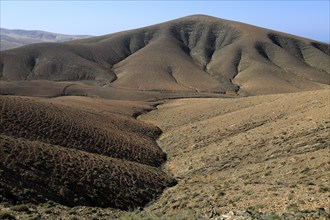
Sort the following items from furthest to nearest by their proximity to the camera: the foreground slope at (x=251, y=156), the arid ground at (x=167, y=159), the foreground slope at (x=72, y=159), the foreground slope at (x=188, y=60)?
the foreground slope at (x=188, y=60) → the foreground slope at (x=72, y=159) → the foreground slope at (x=251, y=156) → the arid ground at (x=167, y=159)

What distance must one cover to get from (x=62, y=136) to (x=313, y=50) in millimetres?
131364

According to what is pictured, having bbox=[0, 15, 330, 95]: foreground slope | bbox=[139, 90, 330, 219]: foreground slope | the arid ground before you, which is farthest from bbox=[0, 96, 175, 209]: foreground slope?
bbox=[0, 15, 330, 95]: foreground slope

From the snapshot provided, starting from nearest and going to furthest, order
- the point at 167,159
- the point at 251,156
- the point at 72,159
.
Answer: the point at 72,159
the point at 251,156
the point at 167,159

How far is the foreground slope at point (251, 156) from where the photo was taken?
18203 mm

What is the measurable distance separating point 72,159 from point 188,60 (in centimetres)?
10936

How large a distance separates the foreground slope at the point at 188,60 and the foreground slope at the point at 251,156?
61345 mm

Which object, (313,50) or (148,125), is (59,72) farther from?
(313,50)

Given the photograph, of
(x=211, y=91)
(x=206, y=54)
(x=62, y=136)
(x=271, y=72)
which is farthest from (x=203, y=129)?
(x=206, y=54)

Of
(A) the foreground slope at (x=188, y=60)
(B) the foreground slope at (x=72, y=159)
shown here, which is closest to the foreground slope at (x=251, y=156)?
(B) the foreground slope at (x=72, y=159)

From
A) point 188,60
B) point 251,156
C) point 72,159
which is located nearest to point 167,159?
point 251,156

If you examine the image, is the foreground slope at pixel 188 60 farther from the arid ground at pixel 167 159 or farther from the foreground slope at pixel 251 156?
the foreground slope at pixel 251 156

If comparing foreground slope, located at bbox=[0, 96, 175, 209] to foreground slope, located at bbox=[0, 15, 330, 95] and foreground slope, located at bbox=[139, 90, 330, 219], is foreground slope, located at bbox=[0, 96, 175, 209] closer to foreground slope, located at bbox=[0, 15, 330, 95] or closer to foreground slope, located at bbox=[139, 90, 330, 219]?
foreground slope, located at bbox=[139, 90, 330, 219]

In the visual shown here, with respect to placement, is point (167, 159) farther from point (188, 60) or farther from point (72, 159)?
point (188, 60)

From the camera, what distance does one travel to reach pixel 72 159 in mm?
25953
